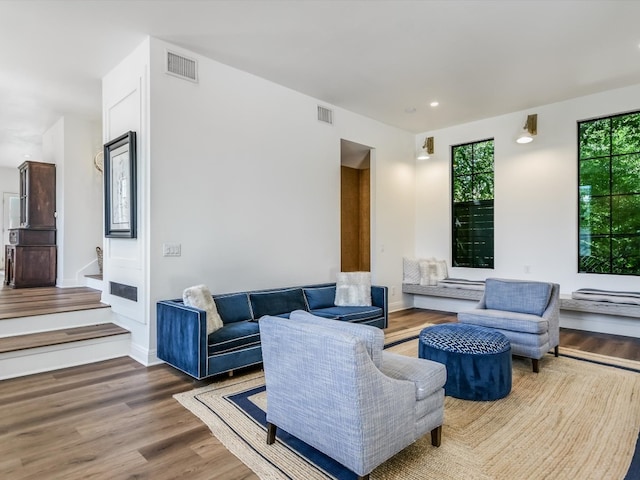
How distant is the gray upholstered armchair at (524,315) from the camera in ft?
11.8

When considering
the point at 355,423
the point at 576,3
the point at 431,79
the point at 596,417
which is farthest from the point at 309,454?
the point at 431,79

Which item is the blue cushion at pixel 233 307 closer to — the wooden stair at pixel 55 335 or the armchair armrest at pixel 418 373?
the wooden stair at pixel 55 335

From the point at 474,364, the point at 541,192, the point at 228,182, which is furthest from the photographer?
the point at 541,192

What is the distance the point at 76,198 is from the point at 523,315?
6.82 m

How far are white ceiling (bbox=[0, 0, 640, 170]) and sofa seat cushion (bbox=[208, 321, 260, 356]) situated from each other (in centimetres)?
284

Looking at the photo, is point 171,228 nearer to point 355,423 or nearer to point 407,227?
point 355,423

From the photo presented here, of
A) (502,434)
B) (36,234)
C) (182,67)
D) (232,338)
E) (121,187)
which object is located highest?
(182,67)

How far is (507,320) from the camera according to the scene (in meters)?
3.75

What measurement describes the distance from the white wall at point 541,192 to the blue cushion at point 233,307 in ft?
13.7

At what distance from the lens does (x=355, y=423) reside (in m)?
1.78

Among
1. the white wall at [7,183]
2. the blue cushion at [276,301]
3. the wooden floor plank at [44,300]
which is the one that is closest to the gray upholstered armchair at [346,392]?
the blue cushion at [276,301]

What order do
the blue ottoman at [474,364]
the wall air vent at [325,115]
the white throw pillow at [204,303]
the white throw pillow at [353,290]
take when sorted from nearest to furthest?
the blue ottoman at [474,364] < the white throw pillow at [204,303] < the white throw pillow at [353,290] < the wall air vent at [325,115]

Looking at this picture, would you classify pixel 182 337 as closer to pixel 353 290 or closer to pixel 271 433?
pixel 271 433

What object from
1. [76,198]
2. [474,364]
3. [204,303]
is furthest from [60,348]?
[474,364]
